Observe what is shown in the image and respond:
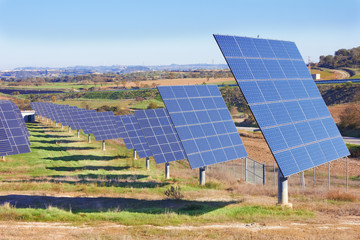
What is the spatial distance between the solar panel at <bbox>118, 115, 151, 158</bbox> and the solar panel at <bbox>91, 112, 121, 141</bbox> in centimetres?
944

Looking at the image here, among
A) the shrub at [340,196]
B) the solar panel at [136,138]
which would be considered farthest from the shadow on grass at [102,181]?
the shrub at [340,196]

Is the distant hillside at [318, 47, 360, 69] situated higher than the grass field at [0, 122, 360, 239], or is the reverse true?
the distant hillside at [318, 47, 360, 69]

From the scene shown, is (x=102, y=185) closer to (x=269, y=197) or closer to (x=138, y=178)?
(x=138, y=178)

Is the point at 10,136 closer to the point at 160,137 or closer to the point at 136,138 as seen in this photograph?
the point at 136,138

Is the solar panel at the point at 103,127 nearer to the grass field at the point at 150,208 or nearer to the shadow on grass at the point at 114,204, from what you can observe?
the grass field at the point at 150,208

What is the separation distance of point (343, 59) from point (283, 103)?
160 m

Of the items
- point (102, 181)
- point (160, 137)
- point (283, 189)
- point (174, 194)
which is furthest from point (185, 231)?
point (160, 137)

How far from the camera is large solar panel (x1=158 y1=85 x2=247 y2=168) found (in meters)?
25.5

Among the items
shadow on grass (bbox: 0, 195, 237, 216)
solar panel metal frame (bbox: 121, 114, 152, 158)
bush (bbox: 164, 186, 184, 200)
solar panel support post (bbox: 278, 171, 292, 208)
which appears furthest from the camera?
solar panel metal frame (bbox: 121, 114, 152, 158)

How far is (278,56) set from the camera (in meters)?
25.1

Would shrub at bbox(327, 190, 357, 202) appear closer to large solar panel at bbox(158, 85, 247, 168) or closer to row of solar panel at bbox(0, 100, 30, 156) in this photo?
large solar panel at bbox(158, 85, 247, 168)

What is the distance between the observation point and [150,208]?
22375mm

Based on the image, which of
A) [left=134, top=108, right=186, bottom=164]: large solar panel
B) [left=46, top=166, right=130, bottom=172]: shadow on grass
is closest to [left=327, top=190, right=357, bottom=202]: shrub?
[left=134, top=108, right=186, bottom=164]: large solar panel

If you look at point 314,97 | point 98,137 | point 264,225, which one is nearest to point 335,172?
point 314,97
